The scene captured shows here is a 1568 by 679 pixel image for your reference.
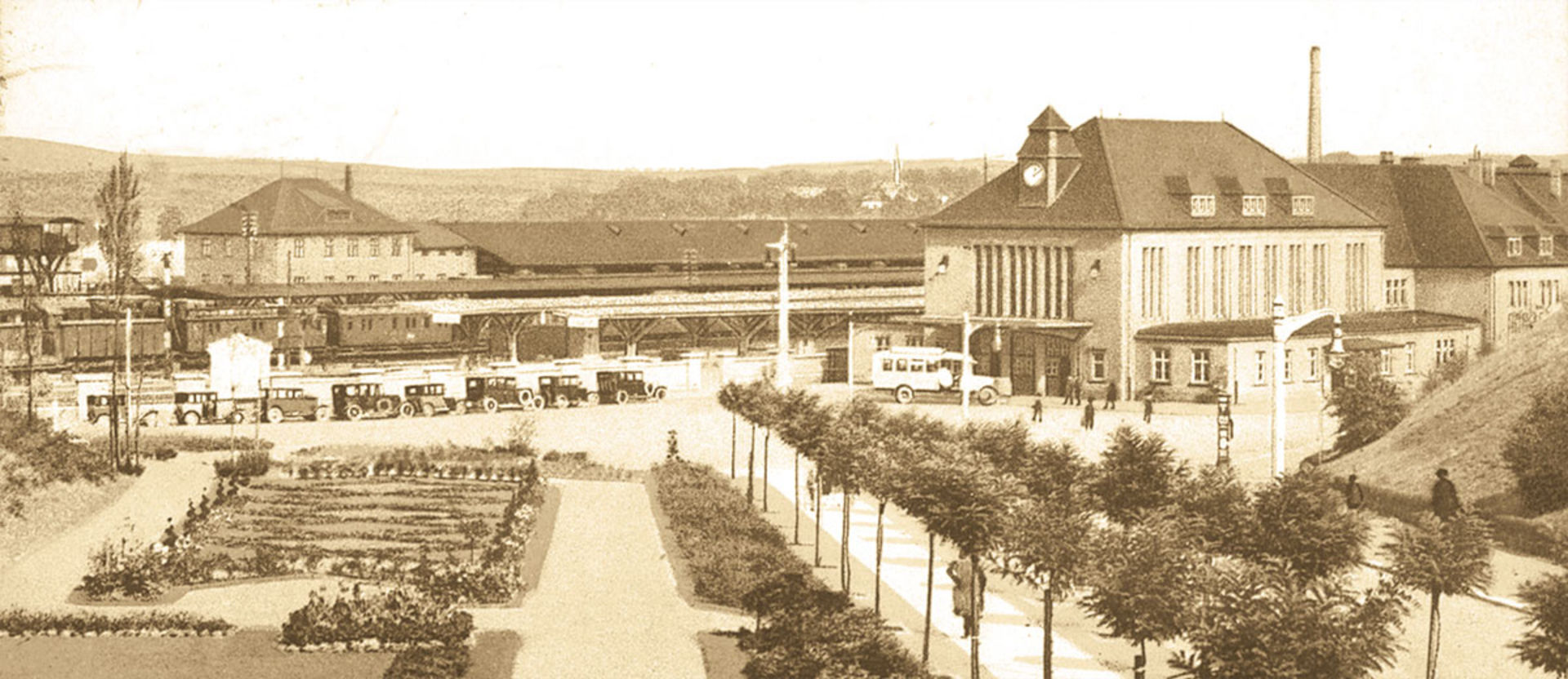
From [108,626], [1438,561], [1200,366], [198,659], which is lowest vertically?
[198,659]

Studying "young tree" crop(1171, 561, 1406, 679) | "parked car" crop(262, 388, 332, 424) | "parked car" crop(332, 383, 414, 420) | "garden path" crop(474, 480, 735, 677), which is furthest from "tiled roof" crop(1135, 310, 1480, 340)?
"young tree" crop(1171, 561, 1406, 679)

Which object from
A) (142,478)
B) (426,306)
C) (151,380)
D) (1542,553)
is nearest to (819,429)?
(1542,553)

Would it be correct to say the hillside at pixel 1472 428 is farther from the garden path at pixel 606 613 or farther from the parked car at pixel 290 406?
the parked car at pixel 290 406

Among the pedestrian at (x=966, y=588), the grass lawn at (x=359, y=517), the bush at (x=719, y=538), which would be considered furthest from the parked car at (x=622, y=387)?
the pedestrian at (x=966, y=588)

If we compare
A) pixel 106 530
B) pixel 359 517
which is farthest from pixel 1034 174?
pixel 106 530

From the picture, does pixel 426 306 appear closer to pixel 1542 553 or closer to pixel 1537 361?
pixel 1537 361

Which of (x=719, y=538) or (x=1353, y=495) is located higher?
(x=1353, y=495)

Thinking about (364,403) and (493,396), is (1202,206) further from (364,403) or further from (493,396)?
(364,403)
